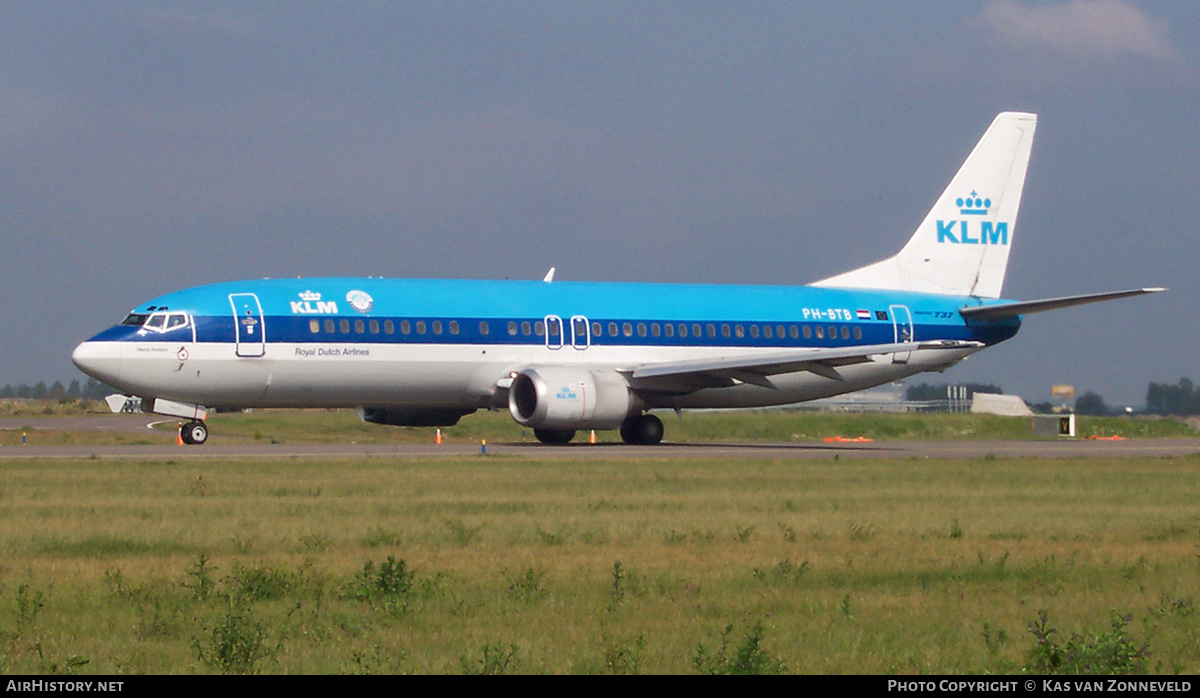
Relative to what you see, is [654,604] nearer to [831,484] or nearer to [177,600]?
[177,600]

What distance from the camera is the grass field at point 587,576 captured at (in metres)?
9.72

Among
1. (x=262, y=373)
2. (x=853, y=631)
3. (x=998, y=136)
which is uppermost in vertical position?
(x=998, y=136)

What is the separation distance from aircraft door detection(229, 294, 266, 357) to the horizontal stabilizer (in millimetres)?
21313

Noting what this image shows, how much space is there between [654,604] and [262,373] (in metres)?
24.3

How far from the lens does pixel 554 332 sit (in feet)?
125

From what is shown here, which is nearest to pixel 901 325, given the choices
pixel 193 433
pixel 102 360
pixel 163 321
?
pixel 193 433

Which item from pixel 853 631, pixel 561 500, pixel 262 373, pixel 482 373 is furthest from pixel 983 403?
pixel 853 631

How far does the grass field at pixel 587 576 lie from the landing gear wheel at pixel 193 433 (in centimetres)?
1193

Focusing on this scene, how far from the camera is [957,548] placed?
15.4 metres

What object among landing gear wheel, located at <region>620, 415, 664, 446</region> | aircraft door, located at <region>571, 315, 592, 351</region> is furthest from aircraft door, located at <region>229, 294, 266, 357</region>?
landing gear wheel, located at <region>620, 415, 664, 446</region>

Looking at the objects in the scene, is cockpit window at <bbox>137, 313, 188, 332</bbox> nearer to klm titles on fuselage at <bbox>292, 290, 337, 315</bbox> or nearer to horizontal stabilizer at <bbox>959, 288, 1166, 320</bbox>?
klm titles on fuselage at <bbox>292, 290, 337, 315</bbox>

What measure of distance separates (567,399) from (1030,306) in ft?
47.7

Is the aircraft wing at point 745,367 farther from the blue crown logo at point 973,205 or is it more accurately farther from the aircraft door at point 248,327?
the blue crown logo at point 973,205

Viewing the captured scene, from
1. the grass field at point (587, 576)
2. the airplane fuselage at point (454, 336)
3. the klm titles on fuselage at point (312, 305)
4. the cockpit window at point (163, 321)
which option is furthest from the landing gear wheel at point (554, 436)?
the grass field at point (587, 576)
